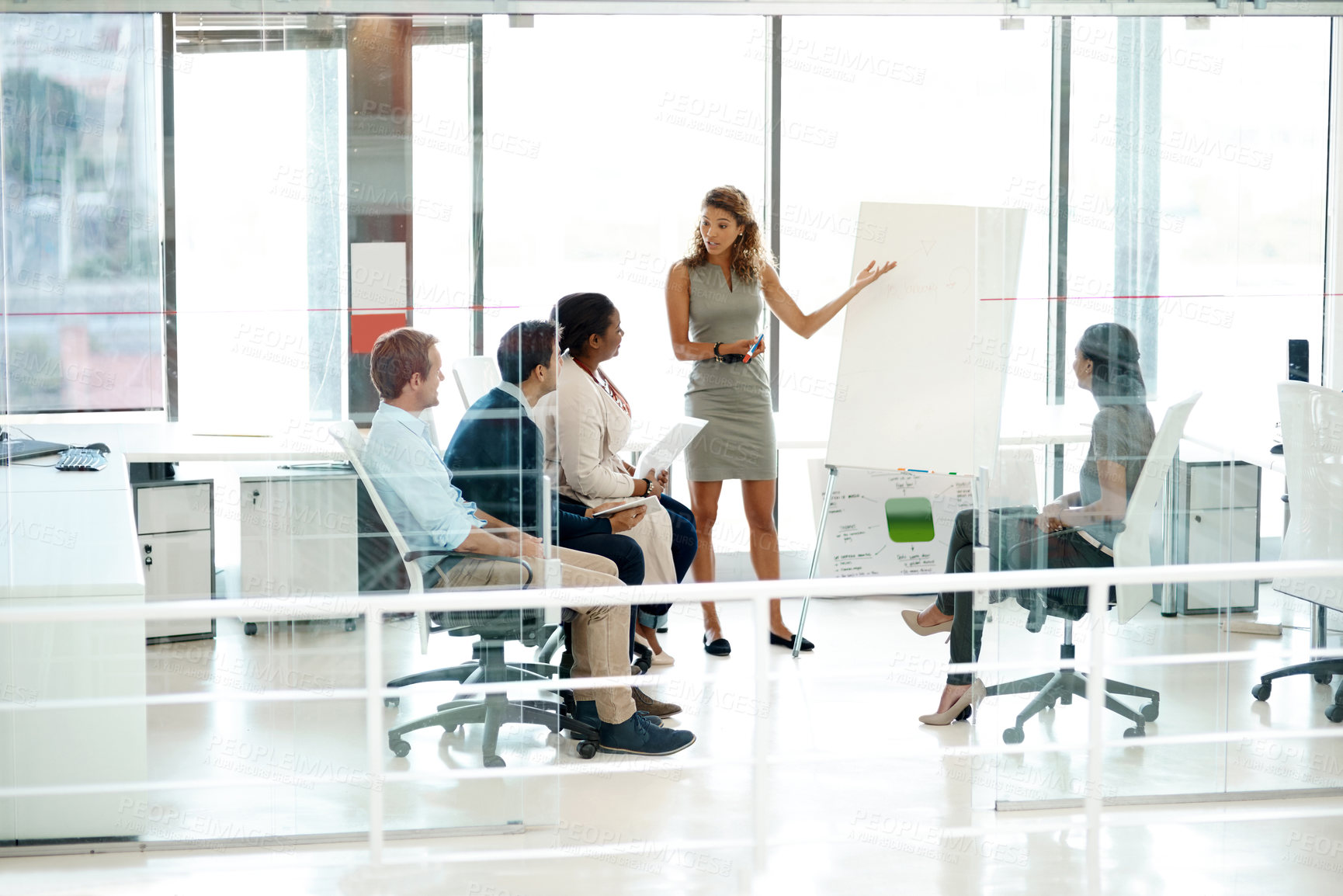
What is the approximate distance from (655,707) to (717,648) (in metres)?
0.66

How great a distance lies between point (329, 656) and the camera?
10.3 ft

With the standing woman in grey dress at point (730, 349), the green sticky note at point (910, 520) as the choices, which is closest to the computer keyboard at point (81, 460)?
the standing woman in grey dress at point (730, 349)

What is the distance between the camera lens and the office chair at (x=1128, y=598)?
3.43 metres

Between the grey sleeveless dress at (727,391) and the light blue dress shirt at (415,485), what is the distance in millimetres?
1485

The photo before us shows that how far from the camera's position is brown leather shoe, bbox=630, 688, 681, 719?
393 cm

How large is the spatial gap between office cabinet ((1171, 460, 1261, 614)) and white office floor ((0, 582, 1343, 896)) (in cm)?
9

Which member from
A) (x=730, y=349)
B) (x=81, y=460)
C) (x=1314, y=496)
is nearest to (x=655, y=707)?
(x=730, y=349)

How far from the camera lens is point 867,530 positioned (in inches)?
207

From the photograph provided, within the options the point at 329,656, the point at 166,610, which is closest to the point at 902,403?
the point at 329,656

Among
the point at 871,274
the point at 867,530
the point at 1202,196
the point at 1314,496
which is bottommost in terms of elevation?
the point at 867,530

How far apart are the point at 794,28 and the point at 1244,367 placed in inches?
114

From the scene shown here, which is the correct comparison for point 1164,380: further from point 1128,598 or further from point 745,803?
point 745,803

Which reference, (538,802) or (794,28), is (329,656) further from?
(794,28)

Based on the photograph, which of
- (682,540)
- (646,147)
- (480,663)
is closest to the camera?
(480,663)
